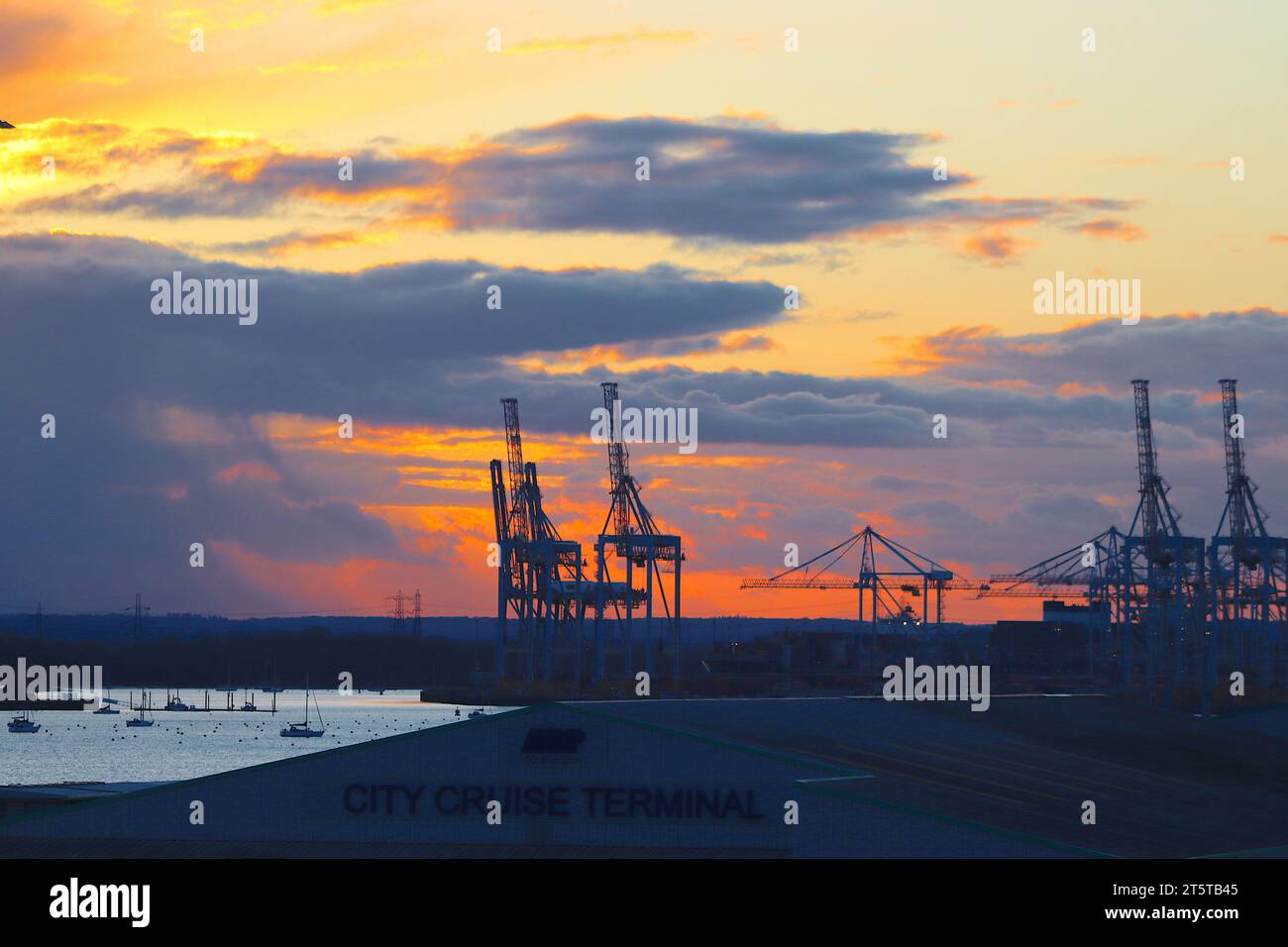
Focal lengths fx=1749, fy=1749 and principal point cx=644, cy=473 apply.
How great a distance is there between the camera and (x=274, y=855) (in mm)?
66125

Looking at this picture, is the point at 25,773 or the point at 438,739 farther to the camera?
the point at 25,773

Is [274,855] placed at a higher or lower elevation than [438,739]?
lower
